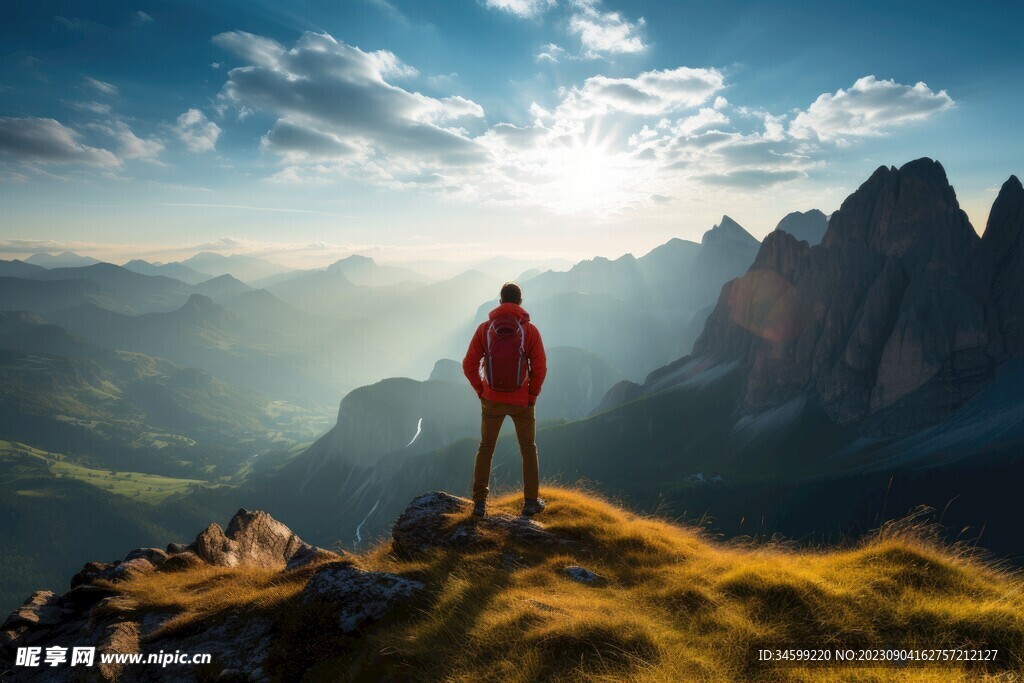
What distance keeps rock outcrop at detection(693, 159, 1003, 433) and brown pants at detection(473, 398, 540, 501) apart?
152m

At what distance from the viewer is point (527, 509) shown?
12.2 m

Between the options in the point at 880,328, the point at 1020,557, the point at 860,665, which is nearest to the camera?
the point at 860,665

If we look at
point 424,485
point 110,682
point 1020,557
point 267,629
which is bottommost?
point 424,485

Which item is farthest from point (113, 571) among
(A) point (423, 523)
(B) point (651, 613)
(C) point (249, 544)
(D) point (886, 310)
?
(D) point (886, 310)

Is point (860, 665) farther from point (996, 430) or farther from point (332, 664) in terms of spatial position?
point (996, 430)

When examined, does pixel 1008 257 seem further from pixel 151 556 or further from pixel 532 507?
pixel 151 556

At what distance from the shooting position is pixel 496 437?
11.1 m

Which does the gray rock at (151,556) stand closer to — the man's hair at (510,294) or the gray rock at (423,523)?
the gray rock at (423,523)

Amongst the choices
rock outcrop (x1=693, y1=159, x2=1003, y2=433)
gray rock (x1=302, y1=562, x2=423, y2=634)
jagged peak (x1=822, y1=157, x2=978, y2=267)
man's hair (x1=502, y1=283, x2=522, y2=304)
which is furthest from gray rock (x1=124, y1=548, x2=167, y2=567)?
jagged peak (x1=822, y1=157, x2=978, y2=267)

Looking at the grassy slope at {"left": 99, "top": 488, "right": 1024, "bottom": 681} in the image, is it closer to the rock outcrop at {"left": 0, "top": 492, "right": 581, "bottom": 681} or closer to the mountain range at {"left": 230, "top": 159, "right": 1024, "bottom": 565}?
the rock outcrop at {"left": 0, "top": 492, "right": 581, "bottom": 681}

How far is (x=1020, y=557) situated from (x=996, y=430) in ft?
121

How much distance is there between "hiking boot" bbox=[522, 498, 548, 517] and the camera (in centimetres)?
1218

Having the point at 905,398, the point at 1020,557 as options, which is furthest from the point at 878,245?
the point at 1020,557

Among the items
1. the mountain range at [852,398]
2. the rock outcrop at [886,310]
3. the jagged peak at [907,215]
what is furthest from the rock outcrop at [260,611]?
the jagged peak at [907,215]
